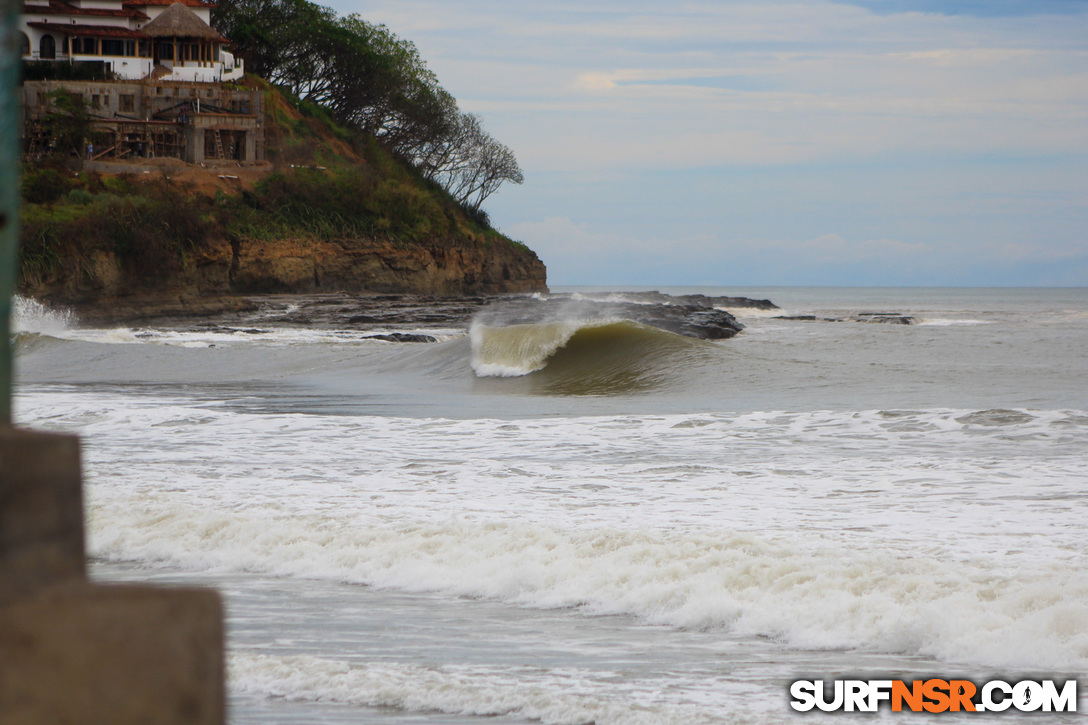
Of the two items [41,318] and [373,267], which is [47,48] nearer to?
[373,267]

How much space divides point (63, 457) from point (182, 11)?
6269cm

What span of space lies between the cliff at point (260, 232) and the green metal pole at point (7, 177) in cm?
4360

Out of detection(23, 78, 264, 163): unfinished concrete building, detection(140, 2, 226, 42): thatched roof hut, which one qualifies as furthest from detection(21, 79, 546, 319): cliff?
detection(140, 2, 226, 42): thatched roof hut

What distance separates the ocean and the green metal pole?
2868mm

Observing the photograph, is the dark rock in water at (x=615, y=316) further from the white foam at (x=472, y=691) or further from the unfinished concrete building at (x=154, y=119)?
the unfinished concrete building at (x=154, y=119)

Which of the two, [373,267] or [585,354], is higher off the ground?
[373,267]

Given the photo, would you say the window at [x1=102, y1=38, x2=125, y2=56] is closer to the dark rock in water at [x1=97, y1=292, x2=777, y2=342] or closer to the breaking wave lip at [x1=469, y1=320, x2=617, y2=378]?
the dark rock in water at [x1=97, y1=292, x2=777, y2=342]

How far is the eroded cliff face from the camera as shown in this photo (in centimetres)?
4284

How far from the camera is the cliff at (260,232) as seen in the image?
141 feet

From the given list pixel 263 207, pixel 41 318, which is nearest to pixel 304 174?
pixel 263 207

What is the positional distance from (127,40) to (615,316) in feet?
142

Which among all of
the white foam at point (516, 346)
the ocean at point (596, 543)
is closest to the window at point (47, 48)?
the white foam at point (516, 346)

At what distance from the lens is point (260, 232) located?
165ft

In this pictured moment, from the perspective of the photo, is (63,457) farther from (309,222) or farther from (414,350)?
(309,222)
